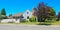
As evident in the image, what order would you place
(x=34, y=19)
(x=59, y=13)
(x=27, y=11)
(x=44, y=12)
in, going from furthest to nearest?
(x=59, y=13) → (x=27, y=11) → (x=34, y=19) → (x=44, y=12)

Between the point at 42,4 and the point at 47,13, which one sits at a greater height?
the point at 42,4

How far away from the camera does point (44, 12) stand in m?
35.8

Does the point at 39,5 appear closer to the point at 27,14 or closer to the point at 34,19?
the point at 34,19

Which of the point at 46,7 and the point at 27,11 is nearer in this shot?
the point at 46,7

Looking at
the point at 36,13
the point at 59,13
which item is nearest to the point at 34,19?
the point at 36,13

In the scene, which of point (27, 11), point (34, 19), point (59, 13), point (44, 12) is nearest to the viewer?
point (44, 12)

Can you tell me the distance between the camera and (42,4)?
3616 centimetres

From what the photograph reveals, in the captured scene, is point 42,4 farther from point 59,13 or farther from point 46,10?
point 59,13

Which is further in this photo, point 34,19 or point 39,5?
point 34,19

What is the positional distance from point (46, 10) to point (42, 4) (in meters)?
1.78

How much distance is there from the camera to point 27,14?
6594cm

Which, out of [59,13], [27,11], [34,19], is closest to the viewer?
[34,19]

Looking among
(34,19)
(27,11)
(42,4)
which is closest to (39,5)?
(42,4)

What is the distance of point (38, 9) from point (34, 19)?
562 inches
